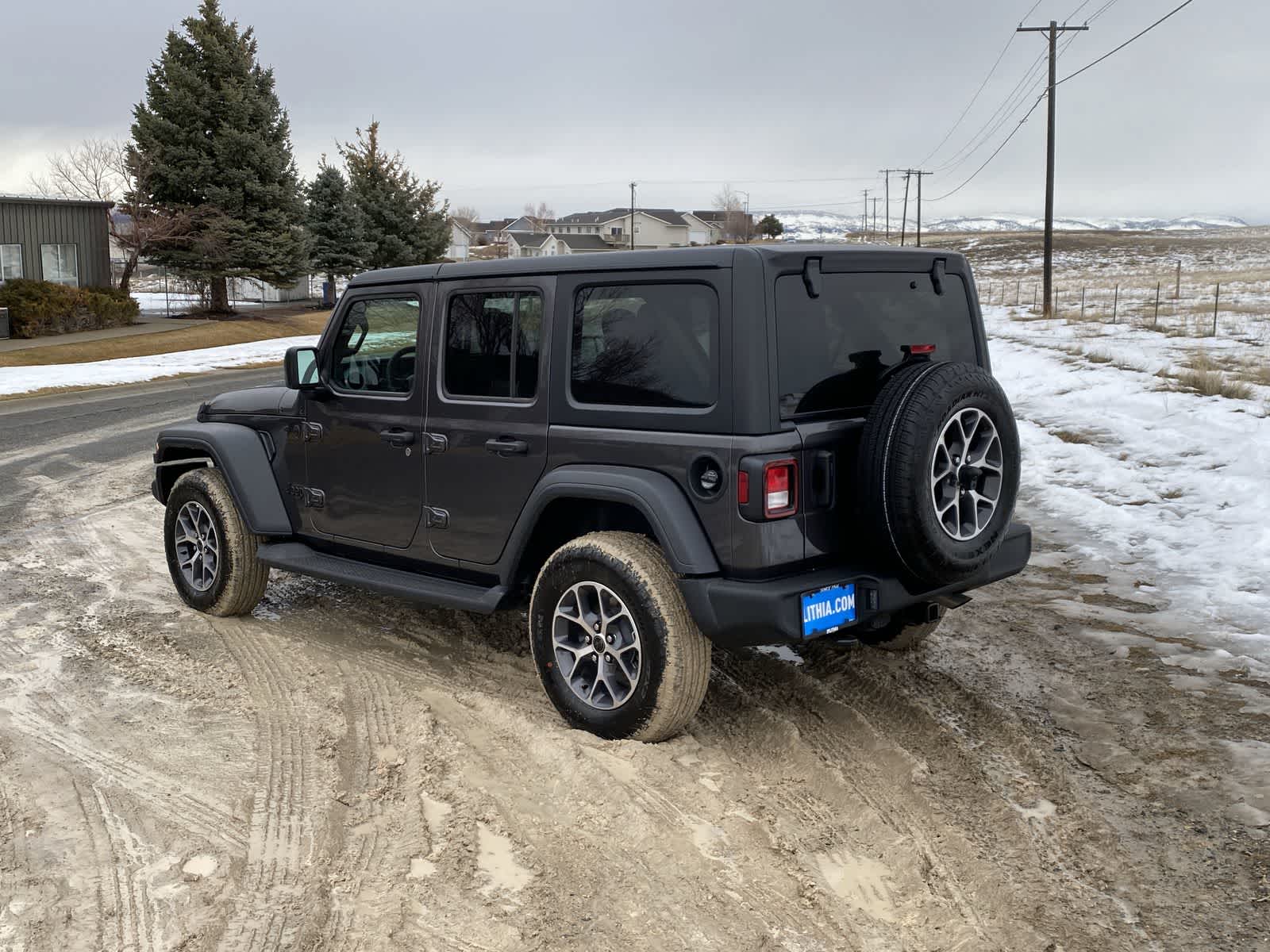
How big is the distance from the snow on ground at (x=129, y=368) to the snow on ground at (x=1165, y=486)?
11.9 m

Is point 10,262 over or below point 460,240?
below

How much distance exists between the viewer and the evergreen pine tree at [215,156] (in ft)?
122

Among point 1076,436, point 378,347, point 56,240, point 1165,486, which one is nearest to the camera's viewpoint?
point 378,347

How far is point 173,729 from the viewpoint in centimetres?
469

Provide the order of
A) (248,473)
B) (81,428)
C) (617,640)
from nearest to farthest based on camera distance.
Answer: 1. (617,640)
2. (248,473)
3. (81,428)

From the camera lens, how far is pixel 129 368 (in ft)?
80.0

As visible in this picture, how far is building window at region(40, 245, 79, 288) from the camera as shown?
34969 millimetres

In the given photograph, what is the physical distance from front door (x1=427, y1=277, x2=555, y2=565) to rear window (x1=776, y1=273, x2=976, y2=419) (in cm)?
107

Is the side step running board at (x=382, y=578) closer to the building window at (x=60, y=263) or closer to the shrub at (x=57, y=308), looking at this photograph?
the shrub at (x=57, y=308)

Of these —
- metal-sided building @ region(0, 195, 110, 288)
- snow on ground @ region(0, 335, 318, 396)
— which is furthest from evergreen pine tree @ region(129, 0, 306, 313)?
snow on ground @ region(0, 335, 318, 396)

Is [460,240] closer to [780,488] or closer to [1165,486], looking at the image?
[1165,486]

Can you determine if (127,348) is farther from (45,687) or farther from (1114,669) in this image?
(1114,669)

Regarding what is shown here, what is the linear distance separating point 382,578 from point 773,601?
226cm

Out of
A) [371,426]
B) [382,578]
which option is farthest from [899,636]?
[371,426]
